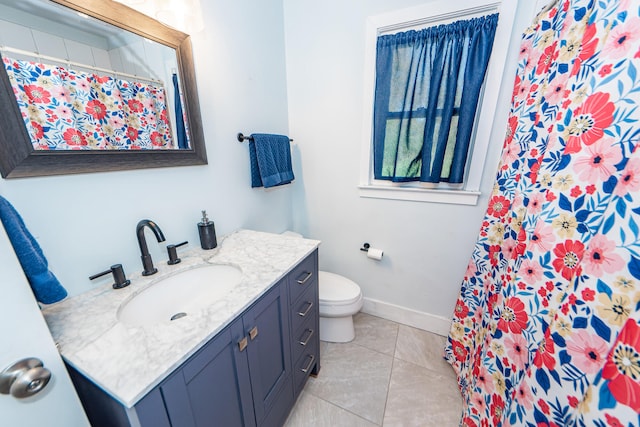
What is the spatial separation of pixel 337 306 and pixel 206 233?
3.05 feet

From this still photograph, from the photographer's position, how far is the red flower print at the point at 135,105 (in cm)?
91

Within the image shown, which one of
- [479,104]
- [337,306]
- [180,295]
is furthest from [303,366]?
[479,104]

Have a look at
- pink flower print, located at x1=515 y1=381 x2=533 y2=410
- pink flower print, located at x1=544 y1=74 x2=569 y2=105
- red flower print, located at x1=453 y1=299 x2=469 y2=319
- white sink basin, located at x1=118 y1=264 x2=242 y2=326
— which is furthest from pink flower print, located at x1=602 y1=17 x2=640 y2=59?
white sink basin, located at x1=118 y1=264 x2=242 y2=326

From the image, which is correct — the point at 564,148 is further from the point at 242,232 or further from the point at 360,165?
the point at 242,232

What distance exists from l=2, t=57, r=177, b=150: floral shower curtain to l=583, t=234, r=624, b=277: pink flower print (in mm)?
1468

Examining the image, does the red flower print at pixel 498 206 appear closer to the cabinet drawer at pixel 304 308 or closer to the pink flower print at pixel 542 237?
the pink flower print at pixel 542 237

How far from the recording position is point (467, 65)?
125 centimetres

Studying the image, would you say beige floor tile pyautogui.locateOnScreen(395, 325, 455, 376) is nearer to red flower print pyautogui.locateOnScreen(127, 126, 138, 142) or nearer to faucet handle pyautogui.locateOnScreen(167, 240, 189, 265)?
faucet handle pyautogui.locateOnScreen(167, 240, 189, 265)

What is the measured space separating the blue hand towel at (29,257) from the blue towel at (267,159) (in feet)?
3.25

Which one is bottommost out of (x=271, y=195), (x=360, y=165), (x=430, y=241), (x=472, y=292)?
(x=472, y=292)

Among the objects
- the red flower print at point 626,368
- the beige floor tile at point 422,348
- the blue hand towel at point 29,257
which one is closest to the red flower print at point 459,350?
the beige floor tile at point 422,348

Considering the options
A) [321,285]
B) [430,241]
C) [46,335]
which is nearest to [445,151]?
[430,241]

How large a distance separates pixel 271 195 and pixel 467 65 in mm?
1438

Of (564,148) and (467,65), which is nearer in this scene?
(564,148)
